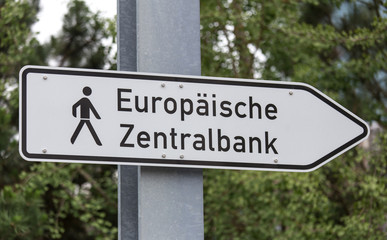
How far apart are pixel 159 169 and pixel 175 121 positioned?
0.48 feet

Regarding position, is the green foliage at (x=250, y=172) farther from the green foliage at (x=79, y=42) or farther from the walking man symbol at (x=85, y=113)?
the walking man symbol at (x=85, y=113)

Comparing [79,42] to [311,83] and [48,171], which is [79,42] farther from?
[311,83]

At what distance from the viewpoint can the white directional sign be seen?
70.4 inches

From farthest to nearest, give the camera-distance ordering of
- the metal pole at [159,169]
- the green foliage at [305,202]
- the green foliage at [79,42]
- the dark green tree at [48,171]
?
the green foliage at [79,42]
the dark green tree at [48,171]
the green foliage at [305,202]
the metal pole at [159,169]

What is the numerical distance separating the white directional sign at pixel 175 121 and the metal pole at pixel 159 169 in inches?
1.5

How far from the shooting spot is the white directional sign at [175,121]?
70.4 inches

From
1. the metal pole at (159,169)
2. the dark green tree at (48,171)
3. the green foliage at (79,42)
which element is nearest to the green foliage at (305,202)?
the dark green tree at (48,171)

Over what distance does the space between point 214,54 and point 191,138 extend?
6256mm

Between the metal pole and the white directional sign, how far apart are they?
0.04m

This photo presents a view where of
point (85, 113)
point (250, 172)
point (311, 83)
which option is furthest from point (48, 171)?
point (85, 113)

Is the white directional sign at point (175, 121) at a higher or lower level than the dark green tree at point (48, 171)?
lower

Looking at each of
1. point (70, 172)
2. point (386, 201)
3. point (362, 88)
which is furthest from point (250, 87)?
point (362, 88)

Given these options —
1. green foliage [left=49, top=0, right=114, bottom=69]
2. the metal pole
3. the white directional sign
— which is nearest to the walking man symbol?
the white directional sign

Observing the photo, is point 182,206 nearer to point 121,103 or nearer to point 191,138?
point 191,138
